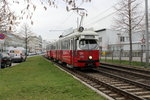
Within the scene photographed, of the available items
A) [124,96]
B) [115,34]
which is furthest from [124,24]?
[115,34]

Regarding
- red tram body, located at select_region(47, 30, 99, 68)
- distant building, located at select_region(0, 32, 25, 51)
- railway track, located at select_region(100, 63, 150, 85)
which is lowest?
railway track, located at select_region(100, 63, 150, 85)

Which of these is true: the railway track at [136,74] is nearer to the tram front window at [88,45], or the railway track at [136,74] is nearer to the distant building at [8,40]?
the tram front window at [88,45]

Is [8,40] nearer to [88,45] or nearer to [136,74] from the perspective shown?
[88,45]

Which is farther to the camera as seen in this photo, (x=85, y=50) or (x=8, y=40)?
(x=8, y=40)

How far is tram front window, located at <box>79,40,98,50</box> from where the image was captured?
18072 mm

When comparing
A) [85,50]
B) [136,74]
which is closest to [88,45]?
[85,50]

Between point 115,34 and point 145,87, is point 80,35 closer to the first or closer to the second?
point 145,87

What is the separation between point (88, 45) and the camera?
18.2m

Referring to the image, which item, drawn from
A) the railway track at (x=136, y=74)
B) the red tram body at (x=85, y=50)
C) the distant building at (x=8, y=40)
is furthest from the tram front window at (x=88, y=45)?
the distant building at (x=8, y=40)

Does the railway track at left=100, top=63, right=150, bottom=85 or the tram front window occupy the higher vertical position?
the tram front window

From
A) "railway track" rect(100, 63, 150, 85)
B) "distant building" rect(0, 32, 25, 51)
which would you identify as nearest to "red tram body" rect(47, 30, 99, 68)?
"railway track" rect(100, 63, 150, 85)

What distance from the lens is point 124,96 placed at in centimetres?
899

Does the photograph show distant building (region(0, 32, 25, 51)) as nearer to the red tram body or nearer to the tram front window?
the red tram body

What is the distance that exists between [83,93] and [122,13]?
2089cm
